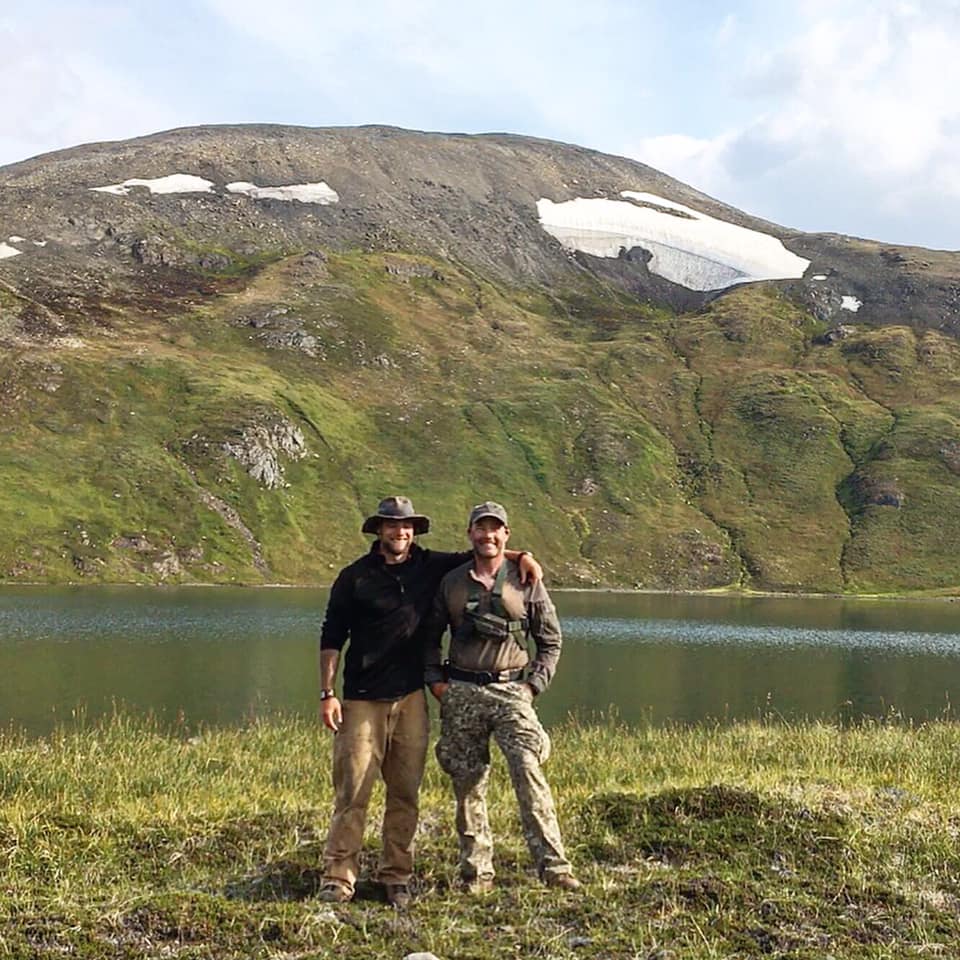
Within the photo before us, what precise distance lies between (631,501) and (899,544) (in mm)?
37733

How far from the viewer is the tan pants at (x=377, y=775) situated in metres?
9.80

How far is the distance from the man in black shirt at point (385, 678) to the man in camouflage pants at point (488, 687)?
0.27 meters

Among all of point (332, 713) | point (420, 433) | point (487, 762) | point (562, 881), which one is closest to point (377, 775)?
point (332, 713)

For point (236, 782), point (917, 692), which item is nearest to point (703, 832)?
point (236, 782)

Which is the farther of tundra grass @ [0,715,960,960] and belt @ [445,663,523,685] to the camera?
belt @ [445,663,523,685]

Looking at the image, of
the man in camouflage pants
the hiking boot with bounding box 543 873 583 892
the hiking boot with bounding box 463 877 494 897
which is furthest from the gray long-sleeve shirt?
the hiking boot with bounding box 463 877 494 897

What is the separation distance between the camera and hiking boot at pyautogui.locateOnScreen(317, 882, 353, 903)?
947cm

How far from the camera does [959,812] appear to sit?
41.5 ft

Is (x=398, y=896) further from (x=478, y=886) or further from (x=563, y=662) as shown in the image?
(x=563, y=662)

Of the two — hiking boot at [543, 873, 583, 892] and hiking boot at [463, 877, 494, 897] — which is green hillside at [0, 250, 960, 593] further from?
hiking boot at [543, 873, 583, 892]

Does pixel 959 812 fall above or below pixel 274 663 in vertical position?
above

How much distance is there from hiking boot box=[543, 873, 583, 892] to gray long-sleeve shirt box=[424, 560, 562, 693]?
1.89m

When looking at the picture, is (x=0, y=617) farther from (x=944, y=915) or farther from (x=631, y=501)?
(x=631, y=501)

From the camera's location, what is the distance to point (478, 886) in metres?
9.81
